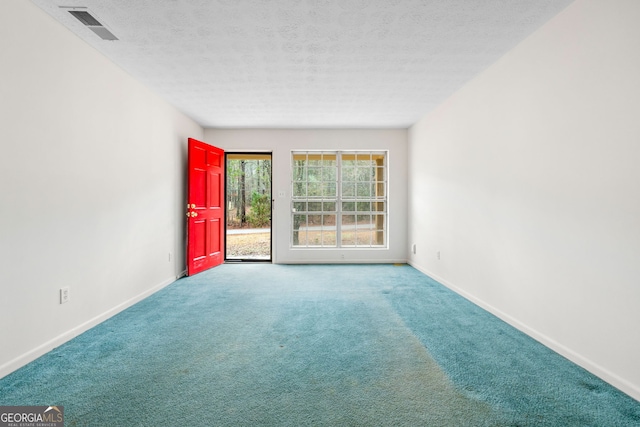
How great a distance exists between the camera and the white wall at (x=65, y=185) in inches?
74.2

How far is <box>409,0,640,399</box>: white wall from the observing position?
170cm

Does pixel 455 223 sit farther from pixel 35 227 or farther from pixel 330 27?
pixel 35 227

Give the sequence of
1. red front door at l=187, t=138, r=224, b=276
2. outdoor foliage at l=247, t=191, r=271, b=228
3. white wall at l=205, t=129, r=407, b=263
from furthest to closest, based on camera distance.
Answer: outdoor foliage at l=247, t=191, r=271, b=228 < white wall at l=205, t=129, r=407, b=263 < red front door at l=187, t=138, r=224, b=276

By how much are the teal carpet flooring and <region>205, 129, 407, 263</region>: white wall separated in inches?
89.1

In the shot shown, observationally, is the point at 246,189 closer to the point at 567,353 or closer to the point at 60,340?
the point at 60,340

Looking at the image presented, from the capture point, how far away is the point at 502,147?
277cm

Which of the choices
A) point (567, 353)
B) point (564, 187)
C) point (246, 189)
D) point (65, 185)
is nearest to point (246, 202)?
point (246, 189)

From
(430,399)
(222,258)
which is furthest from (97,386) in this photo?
(222,258)

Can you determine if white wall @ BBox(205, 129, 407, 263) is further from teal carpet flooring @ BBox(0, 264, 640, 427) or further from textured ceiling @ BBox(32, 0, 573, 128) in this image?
teal carpet flooring @ BBox(0, 264, 640, 427)

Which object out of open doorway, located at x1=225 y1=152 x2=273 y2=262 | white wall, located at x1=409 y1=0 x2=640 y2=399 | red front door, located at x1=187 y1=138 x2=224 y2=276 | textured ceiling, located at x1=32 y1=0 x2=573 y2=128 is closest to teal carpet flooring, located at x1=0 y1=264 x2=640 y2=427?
white wall, located at x1=409 y1=0 x2=640 y2=399

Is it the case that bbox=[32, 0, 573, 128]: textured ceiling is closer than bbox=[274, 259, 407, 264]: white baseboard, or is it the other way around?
bbox=[32, 0, 573, 128]: textured ceiling

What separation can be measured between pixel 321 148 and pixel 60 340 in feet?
14.2

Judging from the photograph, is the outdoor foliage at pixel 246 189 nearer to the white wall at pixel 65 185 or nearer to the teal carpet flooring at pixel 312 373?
the white wall at pixel 65 185

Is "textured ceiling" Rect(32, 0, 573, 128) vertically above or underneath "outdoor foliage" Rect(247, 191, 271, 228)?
above
